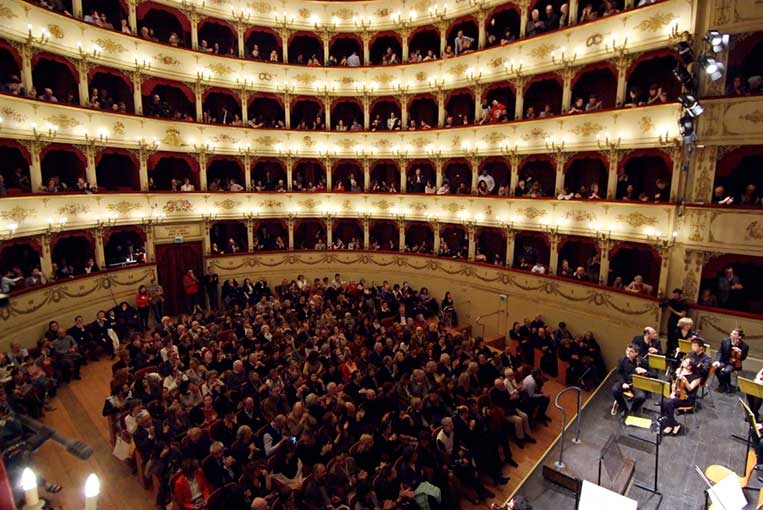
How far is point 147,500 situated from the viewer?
8.98 m

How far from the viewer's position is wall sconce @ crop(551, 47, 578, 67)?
665 inches

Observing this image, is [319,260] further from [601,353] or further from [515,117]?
[601,353]

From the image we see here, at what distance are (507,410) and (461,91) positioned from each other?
1552 centimetres

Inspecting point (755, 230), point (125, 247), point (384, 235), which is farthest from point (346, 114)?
point (755, 230)

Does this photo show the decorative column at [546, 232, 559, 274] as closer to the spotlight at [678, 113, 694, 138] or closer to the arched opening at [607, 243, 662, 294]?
the arched opening at [607, 243, 662, 294]

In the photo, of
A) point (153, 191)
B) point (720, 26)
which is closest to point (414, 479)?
point (720, 26)

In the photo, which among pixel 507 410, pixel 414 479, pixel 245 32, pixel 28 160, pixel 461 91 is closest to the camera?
pixel 414 479

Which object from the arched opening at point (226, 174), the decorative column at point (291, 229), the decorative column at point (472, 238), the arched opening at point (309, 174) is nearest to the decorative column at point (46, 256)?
the arched opening at point (226, 174)

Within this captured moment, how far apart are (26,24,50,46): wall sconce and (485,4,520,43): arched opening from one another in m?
16.9

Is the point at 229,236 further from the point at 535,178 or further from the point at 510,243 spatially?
the point at 535,178

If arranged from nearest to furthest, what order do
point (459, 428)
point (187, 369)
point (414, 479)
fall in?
point (414, 479)
point (459, 428)
point (187, 369)

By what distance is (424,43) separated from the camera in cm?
2403

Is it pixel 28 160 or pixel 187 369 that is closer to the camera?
pixel 187 369

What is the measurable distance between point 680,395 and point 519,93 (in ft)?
44.1
